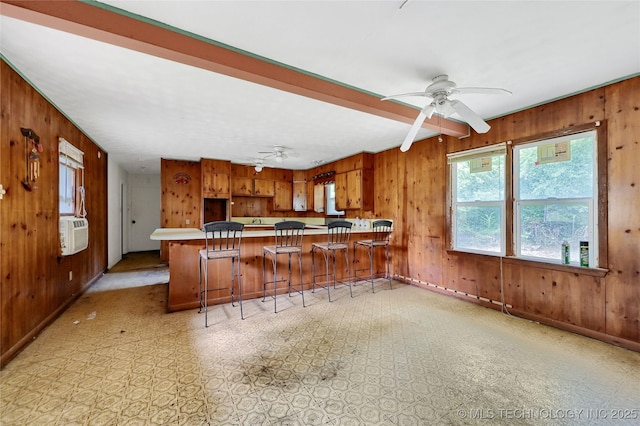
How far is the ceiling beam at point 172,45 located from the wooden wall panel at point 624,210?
2335 mm

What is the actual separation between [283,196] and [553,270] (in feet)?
18.8

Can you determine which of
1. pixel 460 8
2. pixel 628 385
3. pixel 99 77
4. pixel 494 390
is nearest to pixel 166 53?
pixel 99 77

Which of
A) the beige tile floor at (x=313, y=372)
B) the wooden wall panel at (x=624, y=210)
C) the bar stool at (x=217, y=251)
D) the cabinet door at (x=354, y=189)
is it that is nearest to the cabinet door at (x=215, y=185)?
the bar stool at (x=217, y=251)

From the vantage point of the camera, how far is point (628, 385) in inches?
74.6

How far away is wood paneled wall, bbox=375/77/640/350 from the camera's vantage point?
2424mm

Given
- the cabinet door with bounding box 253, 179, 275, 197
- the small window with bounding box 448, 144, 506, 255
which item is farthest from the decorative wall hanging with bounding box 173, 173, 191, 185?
the small window with bounding box 448, 144, 506, 255

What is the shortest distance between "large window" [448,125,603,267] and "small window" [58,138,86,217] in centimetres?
512

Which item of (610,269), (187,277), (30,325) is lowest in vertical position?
(30,325)

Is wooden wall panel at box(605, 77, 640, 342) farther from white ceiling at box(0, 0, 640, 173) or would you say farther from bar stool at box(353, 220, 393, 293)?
bar stool at box(353, 220, 393, 293)

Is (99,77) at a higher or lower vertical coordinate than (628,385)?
higher

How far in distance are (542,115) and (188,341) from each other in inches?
175

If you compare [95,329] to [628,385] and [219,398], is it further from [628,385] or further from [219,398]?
[628,385]

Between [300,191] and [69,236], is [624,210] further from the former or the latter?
[300,191]

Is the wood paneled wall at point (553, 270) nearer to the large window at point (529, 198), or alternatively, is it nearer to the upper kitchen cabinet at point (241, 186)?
the large window at point (529, 198)
